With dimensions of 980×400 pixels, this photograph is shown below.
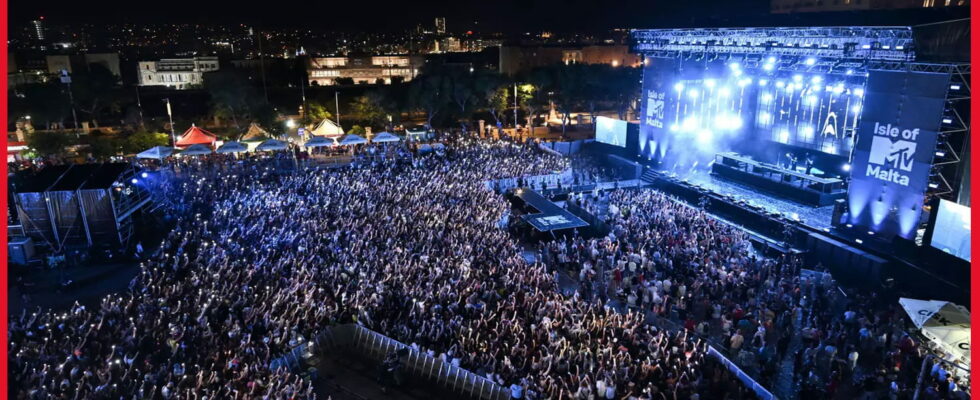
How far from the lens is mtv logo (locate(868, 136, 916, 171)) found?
14234 millimetres

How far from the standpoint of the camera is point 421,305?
10797 mm

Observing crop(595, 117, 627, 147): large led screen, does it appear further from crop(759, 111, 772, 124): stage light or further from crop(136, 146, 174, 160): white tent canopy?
crop(136, 146, 174, 160): white tent canopy

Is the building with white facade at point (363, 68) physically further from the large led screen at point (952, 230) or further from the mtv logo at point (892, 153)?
the large led screen at point (952, 230)

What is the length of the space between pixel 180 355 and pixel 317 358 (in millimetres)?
2259

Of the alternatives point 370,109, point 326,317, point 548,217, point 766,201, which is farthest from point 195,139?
point 766,201

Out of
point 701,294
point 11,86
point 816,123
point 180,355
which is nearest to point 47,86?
point 11,86

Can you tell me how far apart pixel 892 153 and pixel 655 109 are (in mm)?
11382

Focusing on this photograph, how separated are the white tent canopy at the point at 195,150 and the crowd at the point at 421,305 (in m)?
5.47

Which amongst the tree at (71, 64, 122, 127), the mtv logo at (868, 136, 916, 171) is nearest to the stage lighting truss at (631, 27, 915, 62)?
the mtv logo at (868, 136, 916, 171)

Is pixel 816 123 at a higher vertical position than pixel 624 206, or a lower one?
higher

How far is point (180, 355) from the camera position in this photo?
31.2 feet

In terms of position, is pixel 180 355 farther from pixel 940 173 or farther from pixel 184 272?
pixel 940 173

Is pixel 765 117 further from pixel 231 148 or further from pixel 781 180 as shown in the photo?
pixel 231 148

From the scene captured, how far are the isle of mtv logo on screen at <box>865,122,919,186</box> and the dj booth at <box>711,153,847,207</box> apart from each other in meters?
3.59
